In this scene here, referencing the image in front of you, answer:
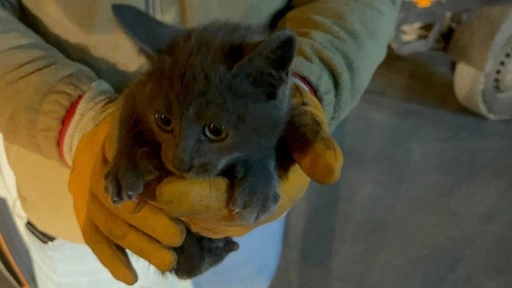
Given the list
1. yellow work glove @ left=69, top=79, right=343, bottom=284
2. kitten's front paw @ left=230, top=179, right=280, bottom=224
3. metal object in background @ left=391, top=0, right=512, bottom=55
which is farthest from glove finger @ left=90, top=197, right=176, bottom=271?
metal object in background @ left=391, top=0, right=512, bottom=55

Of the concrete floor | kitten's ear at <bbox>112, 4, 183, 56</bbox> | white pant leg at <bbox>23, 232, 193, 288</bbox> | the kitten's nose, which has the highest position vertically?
kitten's ear at <bbox>112, 4, 183, 56</bbox>

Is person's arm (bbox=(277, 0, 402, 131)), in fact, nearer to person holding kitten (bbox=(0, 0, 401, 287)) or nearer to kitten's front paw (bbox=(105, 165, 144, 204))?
person holding kitten (bbox=(0, 0, 401, 287))

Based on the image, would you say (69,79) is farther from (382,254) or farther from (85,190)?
(382,254)

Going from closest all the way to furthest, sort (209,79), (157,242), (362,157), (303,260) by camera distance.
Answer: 1. (209,79)
2. (157,242)
3. (303,260)
4. (362,157)

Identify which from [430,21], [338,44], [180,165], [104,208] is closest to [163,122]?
[180,165]

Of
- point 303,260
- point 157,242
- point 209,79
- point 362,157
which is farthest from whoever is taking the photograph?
point 362,157

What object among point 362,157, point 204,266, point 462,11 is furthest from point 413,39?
point 204,266

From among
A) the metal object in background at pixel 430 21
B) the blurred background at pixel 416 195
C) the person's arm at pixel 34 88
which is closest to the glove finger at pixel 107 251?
the person's arm at pixel 34 88
